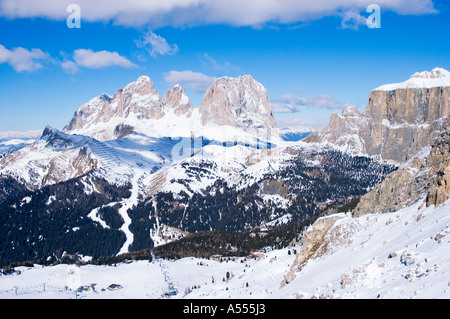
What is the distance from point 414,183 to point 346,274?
143 ft

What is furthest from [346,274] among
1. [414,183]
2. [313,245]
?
[414,183]

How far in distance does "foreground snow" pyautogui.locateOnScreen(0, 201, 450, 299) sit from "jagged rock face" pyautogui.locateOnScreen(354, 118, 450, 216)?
4.90 metres

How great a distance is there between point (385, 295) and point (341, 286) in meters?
10.9

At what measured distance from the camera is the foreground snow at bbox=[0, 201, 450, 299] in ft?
149

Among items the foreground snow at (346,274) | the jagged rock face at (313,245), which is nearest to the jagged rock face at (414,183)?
the foreground snow at (346,274)

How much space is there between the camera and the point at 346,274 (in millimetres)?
55000

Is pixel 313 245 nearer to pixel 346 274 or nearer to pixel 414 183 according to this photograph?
pixel 414 183

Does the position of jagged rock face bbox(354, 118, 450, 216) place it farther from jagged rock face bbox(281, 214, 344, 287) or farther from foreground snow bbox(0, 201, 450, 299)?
jagged rock face bbox(281, 214, 344, 287)

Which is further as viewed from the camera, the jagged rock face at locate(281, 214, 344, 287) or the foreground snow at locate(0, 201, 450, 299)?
the jagged rock face at locate(281, 214, 344, 287)

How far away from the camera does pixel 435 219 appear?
198ft

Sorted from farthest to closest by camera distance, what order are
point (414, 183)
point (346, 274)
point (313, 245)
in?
point (313, 245) < point (414, 183) < point (346, 274)

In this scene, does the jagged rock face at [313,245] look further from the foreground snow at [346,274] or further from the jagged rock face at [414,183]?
the jagged rock face at [414,183]

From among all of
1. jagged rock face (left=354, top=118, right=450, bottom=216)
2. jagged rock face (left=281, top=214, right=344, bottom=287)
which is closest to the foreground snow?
jagged rock face (left=281, top=214, right=344, bottom=287)

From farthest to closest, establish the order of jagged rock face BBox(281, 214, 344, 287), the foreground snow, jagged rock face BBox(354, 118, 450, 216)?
jagged rock face BBox(281, 214, 344, 287), jagged rock face BBox(354, 118, 450, 216), the foreground snow
